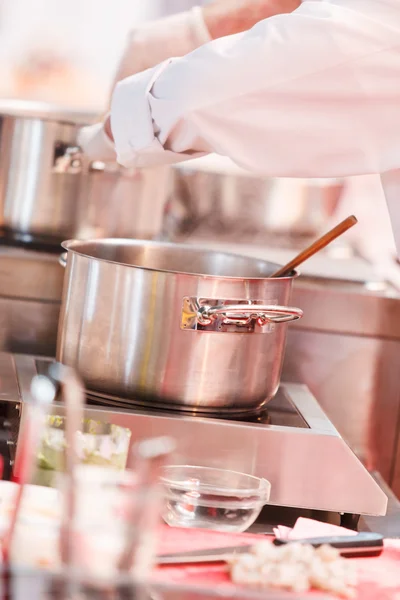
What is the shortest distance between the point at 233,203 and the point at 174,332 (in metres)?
1.06

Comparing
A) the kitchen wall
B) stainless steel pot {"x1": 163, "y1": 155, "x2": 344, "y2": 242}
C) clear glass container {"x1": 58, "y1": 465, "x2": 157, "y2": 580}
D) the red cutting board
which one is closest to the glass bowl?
the red cutting board

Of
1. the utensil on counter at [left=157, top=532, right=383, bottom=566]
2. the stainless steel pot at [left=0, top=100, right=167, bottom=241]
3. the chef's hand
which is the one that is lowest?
the utensil on counter at [left=157, top=532, right=383, bottom=566]

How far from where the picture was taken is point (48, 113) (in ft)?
5.14

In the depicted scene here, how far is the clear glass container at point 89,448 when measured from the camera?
882 mm

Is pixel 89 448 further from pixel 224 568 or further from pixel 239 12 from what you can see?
pixel 239 12

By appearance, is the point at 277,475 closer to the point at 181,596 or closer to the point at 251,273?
the point at 251,273

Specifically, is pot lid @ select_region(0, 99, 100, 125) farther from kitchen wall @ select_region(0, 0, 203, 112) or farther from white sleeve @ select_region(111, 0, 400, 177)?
kitchen wall @ select_region(0, 0, 203, 112)

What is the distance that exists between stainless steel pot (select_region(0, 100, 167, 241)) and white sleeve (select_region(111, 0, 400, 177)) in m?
0.42

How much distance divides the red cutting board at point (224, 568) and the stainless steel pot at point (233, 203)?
121 cm

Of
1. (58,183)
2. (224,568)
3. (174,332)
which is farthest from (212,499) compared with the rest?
(58,183)

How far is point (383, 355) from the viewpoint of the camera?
1591 millimetres

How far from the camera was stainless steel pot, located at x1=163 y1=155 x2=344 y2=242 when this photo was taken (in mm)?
2082

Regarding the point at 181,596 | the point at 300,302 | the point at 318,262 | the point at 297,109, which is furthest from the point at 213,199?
the point at 181,596

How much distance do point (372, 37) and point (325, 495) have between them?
0.58 metres
